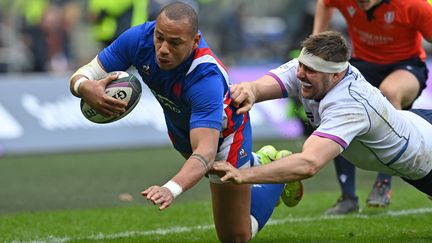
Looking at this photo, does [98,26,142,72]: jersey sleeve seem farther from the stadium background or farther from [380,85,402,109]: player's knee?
[380,85,402,109]: player's knee

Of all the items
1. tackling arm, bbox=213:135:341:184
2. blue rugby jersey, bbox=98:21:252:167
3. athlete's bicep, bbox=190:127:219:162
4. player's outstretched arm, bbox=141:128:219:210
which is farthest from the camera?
blue rugby jersey, bbox=98:21:252:167

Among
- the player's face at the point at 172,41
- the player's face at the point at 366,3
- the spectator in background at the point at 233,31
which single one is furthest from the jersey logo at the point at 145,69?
the spectator in background at the point at 233,31

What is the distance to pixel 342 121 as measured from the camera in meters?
5.92

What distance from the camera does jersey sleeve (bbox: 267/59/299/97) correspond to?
670 cm

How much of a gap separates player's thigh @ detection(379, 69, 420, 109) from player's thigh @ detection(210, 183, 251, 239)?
1970 mm

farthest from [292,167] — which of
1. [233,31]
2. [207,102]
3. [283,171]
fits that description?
[233,31]

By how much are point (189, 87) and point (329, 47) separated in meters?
0.91

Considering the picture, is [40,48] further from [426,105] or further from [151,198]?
[151,198]

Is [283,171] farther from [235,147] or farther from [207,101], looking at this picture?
[235,147]

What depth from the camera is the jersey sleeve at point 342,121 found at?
231 inches

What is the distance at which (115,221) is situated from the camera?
26.8 ft

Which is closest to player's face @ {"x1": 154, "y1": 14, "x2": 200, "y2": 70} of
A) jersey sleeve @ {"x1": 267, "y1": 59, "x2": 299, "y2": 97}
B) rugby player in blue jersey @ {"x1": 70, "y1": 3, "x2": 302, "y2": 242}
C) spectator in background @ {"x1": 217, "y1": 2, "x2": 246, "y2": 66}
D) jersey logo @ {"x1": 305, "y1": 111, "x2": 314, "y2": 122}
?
rugby player in blue jersey @ {"x1": 70, "y1": 3, "x2": 302, "y2": 242}

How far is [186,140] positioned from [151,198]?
4.93ft

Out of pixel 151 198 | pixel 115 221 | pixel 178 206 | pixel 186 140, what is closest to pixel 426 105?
pixel 178 206
